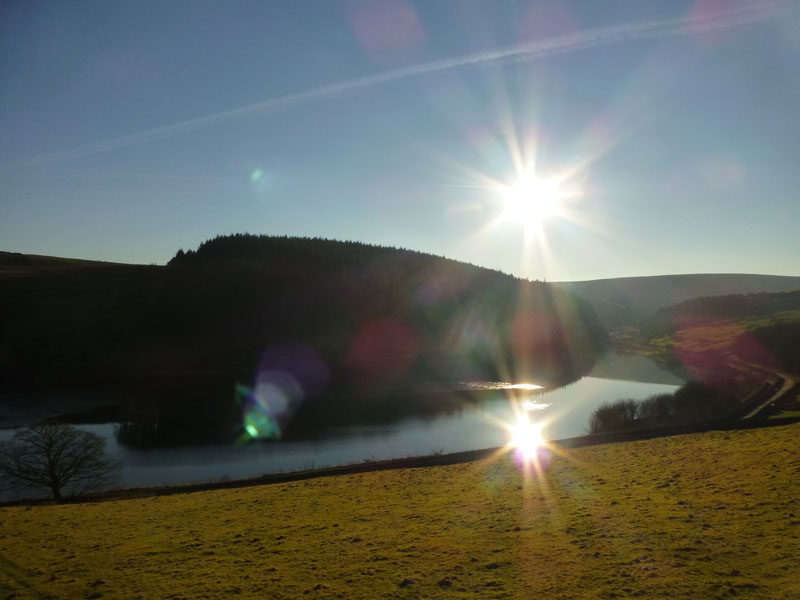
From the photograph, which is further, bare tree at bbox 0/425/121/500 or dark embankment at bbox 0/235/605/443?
dark embankment at bbox 0/235/605/443

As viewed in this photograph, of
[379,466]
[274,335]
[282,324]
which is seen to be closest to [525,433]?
[379,466]

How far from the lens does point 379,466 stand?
A: 27.2 metres

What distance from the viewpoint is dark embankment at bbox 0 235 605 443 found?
61.3 m

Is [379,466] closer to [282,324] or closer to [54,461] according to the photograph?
[54,461]

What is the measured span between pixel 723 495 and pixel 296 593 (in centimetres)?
1215

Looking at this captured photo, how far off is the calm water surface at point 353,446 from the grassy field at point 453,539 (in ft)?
41.2

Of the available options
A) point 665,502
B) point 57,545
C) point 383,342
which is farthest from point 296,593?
point 383,342

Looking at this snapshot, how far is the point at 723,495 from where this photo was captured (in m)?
14.7

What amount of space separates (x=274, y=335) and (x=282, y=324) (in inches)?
149

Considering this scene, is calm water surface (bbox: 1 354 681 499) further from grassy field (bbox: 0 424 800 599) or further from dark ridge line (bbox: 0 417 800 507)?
grassy field (bbox: 0 424 800 599)

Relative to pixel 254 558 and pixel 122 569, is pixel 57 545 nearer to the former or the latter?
pixel 122 569

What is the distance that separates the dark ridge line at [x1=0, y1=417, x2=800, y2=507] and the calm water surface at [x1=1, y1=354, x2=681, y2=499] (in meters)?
4.69

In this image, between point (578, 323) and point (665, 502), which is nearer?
point (665, 502)

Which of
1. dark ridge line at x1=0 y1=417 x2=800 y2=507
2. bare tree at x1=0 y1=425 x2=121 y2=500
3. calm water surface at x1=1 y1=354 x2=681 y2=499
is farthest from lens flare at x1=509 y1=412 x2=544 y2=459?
bare tree at x1=0 y1=425 x2=121 y2=500
